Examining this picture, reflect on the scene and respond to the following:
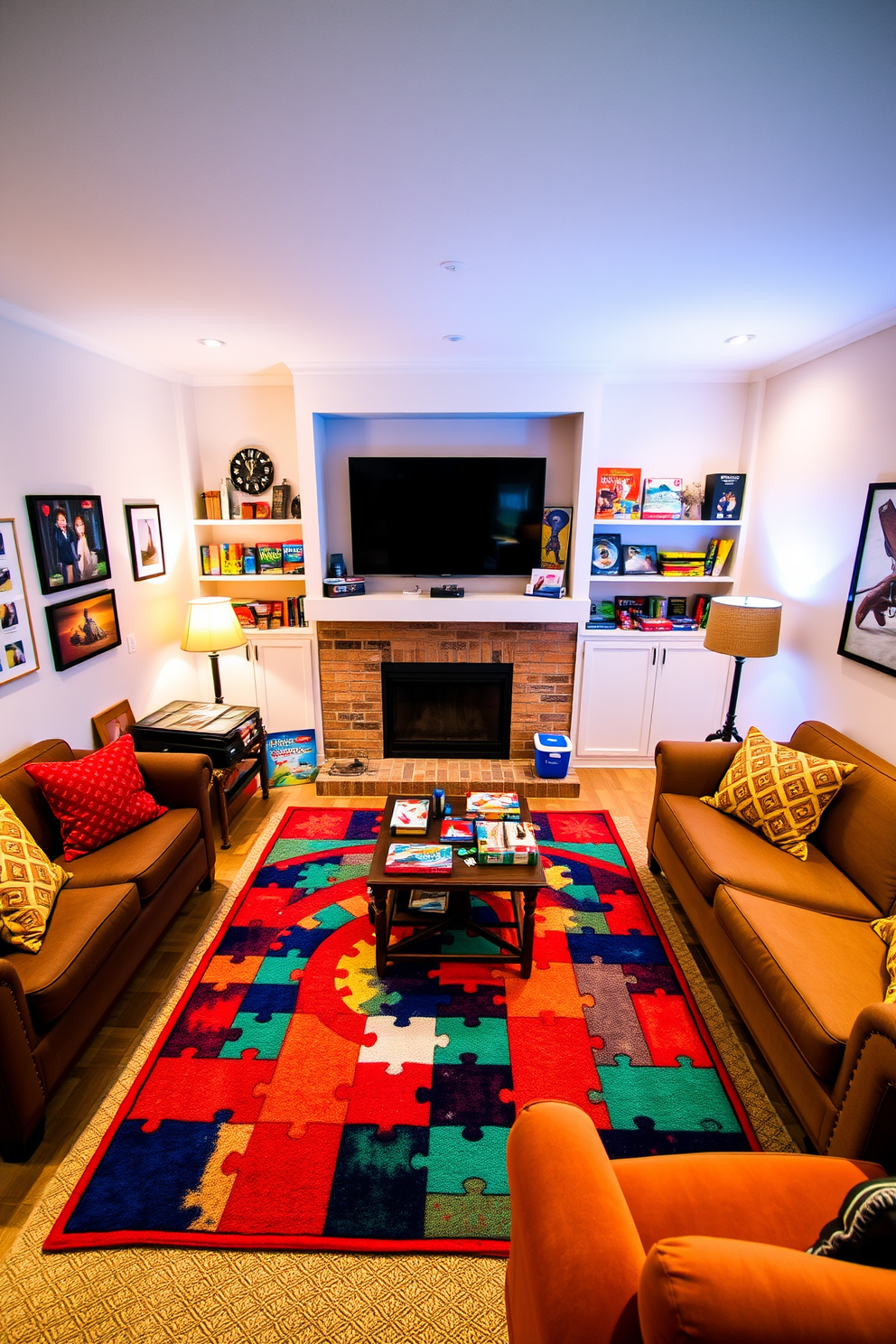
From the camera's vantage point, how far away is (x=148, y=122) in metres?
1.34

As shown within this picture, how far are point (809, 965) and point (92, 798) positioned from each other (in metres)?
2.68

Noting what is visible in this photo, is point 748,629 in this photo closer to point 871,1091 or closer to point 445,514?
point 445,514

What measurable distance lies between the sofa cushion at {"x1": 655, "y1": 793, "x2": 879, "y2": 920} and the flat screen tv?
2.09 meters

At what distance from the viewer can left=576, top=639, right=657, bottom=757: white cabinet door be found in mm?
4270

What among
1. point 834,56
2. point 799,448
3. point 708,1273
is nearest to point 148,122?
point 834,56

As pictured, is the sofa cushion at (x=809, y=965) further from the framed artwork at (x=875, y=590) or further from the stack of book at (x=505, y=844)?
the framed artwork at (x=875, y=590)

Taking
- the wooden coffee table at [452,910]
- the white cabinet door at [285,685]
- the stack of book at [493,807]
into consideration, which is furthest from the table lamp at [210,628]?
the stack of book at [493,807]

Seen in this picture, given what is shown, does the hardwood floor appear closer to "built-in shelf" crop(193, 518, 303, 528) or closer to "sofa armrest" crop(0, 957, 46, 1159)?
"sofa armrest" crop(0, 957, 46, 1159)

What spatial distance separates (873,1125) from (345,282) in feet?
9.87

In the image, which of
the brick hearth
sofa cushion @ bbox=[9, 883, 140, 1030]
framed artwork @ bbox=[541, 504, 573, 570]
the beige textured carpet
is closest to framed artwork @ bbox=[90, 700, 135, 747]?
sofa cushion @ bbox=[9, 883, 140, 1030]

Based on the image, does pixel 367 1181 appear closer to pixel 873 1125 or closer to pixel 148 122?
pixel 873 1125

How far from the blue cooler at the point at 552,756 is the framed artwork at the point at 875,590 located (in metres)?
1.69

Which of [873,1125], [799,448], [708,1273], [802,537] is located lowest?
[873,1125]

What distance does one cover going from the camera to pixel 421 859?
2.52 m
